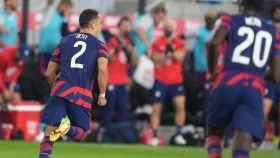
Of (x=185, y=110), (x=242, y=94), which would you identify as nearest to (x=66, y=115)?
(x=242, y=94)

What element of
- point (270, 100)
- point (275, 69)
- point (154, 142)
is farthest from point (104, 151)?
point (275, 69)

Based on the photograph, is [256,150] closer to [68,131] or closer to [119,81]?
[119,81]

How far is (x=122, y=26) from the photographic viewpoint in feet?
65.4

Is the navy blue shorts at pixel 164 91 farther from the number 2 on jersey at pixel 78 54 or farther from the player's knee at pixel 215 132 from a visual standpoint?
the player's knee at pixel 215 132

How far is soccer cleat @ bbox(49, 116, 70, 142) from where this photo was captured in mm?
11883

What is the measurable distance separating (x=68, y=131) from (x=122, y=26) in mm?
8005

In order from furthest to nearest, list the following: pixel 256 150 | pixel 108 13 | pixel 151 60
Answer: pixel 108 13 → pixel 151 60 → pixel 256 150

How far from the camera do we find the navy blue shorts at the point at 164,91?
19.5 m

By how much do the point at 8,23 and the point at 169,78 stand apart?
310 centimetres

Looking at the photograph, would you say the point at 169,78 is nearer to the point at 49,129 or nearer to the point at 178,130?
the point at 178,130

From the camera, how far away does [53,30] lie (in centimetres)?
1964

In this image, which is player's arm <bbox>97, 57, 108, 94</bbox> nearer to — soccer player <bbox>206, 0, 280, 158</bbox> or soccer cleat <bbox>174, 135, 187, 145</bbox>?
soccer player <bbox>206, 0, 280, 158</bbox>

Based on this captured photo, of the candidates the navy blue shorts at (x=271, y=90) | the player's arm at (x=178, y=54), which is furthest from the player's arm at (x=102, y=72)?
the player's arm at (x=178, y=54)

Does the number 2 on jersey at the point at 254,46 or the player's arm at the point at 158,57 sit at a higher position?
the number 2 on jersey at the point at 254,46
